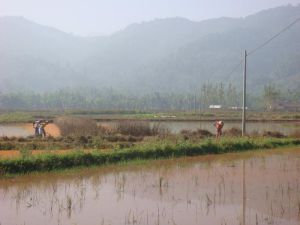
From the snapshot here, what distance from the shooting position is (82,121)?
29.1 meters

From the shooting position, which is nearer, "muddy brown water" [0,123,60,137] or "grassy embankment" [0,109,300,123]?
"muddy brown water" [0,123,60,137]

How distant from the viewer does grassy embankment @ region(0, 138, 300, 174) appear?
13.1m

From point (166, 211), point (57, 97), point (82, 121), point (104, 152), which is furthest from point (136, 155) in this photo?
point (57, 97)

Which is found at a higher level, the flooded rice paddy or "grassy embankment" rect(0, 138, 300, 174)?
"grassy embankment" rect(0, 138, 300, 174)

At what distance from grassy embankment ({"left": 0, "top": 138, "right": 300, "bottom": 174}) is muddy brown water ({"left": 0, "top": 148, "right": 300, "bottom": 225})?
794 mm

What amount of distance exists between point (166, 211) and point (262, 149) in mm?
12423

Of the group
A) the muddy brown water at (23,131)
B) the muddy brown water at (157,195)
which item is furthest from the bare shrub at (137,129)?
the muddy brown water at (157,195)

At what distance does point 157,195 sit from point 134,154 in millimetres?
6361

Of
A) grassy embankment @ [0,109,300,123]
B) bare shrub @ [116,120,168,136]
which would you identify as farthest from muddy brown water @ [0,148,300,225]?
grassy embankment @ [0,109,300,123]

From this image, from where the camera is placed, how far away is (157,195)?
389 inches

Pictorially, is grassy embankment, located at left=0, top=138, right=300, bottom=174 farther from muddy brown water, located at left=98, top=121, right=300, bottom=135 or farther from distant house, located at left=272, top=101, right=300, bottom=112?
distant house, located at left=272, top=101, right=300, bottom=112

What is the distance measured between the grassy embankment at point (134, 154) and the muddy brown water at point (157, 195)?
0.79 m

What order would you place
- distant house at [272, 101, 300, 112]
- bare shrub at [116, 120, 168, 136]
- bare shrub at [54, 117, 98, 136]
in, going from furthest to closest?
distant house at [272, 101, 300, 112] → bare shrub at [116, 120, 168, 136] → bare shrub at [54, 117, 98, 136]

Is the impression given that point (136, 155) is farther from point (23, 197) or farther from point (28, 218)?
point (28, 218)
